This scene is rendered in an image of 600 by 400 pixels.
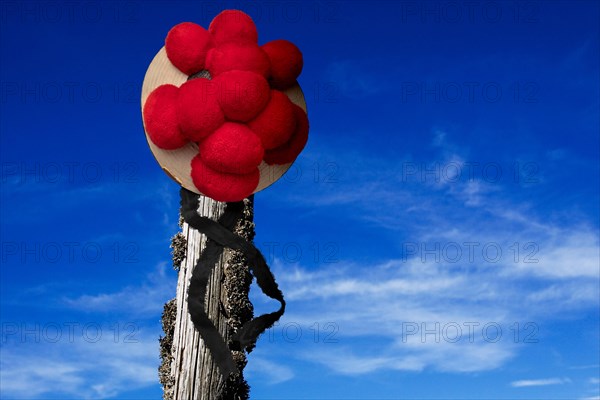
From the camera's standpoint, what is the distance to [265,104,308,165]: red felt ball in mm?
3096

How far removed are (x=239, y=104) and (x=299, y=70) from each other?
0.43 meters

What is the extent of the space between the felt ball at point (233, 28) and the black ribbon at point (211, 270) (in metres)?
0.76

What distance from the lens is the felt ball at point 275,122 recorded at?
2.91 m

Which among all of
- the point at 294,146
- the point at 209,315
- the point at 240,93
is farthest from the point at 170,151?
the point at 209,315

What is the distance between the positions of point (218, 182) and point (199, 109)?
346 mm

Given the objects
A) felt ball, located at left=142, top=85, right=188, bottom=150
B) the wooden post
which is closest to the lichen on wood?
the wooden post

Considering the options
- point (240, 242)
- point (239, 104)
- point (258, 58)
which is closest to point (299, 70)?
point (258, 58)

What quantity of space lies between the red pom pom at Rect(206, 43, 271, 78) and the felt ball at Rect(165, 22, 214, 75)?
47mm

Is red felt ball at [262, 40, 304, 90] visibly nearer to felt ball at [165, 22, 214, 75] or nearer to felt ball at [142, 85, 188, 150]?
felt ball at [165, 22, 214, 75]

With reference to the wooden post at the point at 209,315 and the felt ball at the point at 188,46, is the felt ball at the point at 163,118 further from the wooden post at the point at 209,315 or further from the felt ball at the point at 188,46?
the wooden post at the point at 209,315

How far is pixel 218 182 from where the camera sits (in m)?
2.96

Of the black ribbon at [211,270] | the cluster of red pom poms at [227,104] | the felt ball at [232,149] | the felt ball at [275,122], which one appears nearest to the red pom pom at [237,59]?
the cluster of red pom poms at [227,104]

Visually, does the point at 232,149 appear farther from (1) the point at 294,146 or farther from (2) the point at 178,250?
(2) the point at 178,250

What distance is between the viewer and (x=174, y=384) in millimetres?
3477
